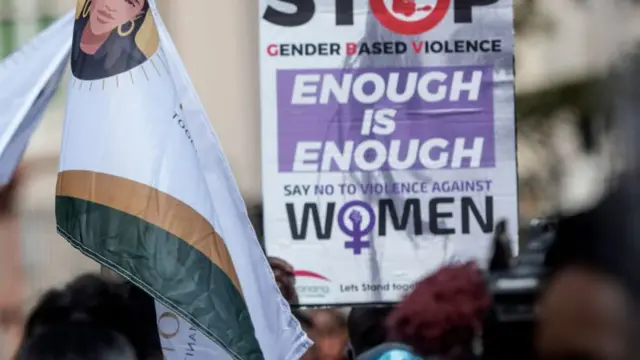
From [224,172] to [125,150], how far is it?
1.01 feet

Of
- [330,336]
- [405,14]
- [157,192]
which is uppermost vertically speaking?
[405,14]

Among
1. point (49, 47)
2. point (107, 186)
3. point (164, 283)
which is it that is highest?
point (49, 47)

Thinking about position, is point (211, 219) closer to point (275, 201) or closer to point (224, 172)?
→ point (224, 172)

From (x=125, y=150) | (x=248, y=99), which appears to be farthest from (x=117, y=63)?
(x=248, y=99)

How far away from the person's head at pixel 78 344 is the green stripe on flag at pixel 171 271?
0.22 meters

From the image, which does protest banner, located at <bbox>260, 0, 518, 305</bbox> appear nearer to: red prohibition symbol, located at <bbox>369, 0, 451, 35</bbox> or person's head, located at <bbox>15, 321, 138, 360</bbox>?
red prohibition symbol, located at <bbox>369, 0, 451, 35</bbox>

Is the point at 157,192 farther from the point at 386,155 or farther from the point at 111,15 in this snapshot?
the point at 386,155

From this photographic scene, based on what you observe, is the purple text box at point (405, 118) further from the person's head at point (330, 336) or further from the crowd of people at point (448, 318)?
the person's head at point (330, 336)

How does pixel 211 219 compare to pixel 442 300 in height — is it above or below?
above

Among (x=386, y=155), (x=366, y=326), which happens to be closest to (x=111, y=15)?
(x=386, y=155)

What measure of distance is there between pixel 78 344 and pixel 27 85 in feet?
3.96

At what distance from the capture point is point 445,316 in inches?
123

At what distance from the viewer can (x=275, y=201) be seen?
13.4 ft

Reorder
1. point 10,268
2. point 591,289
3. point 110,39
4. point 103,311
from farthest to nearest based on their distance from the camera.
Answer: point 10,268, point 110,39, point 103,311, point 591,289
